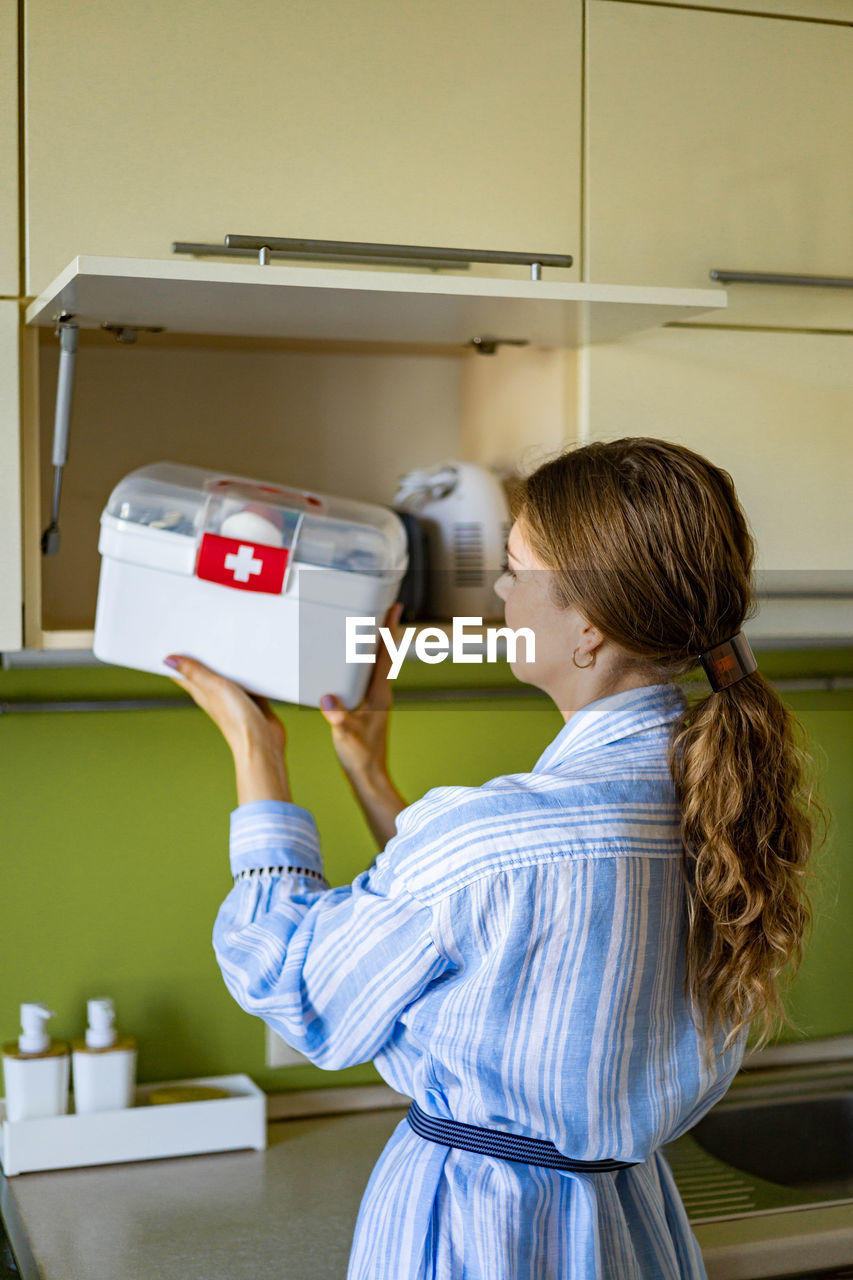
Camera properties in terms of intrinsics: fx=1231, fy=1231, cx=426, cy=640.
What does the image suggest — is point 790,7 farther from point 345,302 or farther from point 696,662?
point 696,662

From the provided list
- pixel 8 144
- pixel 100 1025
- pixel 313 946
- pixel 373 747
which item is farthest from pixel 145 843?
pixel 8 144

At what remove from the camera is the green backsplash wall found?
1.55 metres

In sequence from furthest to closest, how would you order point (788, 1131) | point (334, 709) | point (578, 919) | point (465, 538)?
point (788, 1131) < point (465, 538) < point (334, 709) < point (578, 919)

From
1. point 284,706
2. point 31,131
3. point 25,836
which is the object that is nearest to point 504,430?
point 284,706

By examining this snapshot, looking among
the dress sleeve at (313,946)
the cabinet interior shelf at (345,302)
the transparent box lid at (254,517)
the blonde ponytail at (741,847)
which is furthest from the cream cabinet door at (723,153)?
the dress sleeve at (313,946)

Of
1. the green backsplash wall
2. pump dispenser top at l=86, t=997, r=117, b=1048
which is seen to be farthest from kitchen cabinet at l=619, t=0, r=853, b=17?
pump dispenser top at l=86, t=997, r=117, b=1048

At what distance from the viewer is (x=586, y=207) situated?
125cm

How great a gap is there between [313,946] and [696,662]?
35 cm

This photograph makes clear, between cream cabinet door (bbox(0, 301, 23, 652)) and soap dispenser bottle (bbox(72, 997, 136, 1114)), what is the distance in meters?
0.57

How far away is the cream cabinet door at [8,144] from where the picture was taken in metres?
1.08

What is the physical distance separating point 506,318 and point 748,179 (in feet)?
1.19

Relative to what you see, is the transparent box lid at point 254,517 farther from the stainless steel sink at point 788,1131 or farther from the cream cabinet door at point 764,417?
the stainless steel sink at point 788,1131

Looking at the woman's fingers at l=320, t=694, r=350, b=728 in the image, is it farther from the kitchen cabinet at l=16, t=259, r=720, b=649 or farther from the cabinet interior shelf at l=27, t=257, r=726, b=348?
the cabinet interior shelf at l=27, t=257, r=726, b=348

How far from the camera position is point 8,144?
109cm
